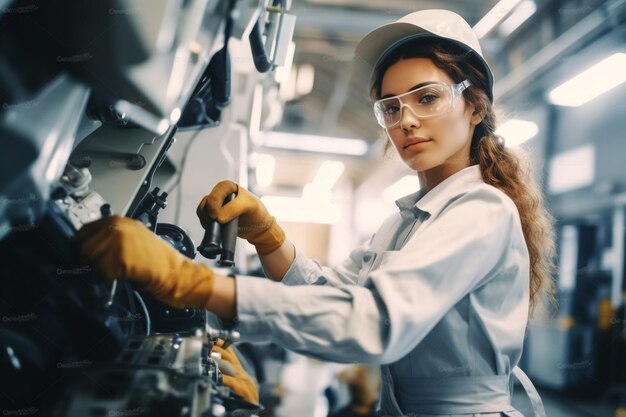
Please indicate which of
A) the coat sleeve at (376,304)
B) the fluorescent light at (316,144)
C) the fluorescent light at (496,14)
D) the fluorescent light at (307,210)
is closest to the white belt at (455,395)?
the coat sleeve at (376,304)

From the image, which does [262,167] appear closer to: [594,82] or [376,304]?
[594,82]

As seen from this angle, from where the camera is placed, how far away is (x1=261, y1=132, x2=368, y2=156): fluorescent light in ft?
24.0

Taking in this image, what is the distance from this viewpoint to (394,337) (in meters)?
0.92

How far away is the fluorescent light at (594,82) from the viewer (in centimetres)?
365

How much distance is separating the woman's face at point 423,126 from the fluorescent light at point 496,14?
2125 millimetres

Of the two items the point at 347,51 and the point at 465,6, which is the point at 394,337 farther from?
the point at 347,51

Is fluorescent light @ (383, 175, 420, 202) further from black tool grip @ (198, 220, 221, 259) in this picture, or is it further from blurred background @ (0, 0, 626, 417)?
black tool grip @ (198, 220, 221, 259)

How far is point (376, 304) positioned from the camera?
971mm

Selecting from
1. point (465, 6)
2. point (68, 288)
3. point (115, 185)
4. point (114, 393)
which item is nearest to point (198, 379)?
point (114, 393)

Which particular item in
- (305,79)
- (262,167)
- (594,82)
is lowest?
(262,167)

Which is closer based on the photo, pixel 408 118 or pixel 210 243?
pixel 210 243

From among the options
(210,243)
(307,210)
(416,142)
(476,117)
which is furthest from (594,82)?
(307,210)

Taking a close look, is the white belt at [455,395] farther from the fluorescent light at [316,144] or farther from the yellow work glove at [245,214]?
the fluorescent light at [316,144]

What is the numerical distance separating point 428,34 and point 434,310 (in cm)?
78
